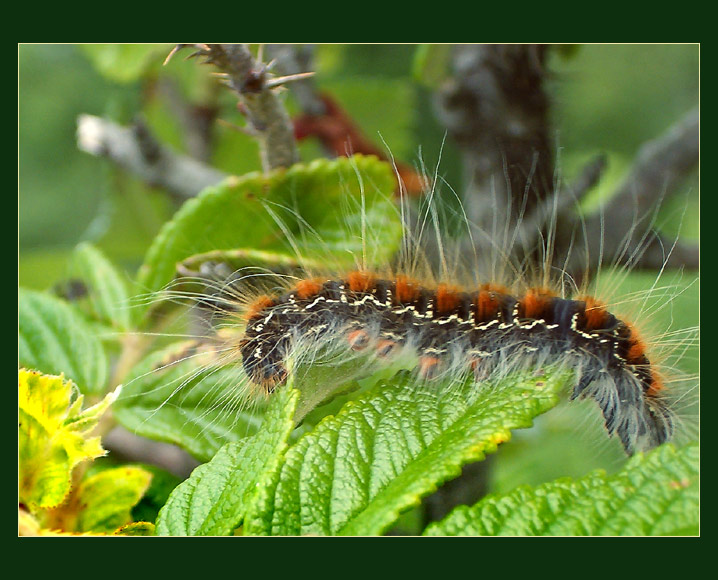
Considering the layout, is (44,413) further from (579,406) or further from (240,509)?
(579,406)

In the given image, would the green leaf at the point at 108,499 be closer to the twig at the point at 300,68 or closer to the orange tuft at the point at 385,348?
the orange tuft at the point at 385,348

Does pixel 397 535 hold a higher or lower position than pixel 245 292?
lower

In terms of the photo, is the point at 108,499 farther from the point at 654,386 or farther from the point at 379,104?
the point at 379,104

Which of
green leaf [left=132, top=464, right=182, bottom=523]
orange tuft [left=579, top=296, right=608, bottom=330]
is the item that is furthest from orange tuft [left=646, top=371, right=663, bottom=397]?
green leaf [left=132, top=464, right=182, bottom=523]

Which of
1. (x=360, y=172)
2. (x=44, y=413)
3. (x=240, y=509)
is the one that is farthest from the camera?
(x=360, y=172)

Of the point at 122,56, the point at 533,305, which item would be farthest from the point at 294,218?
the point at 122,56

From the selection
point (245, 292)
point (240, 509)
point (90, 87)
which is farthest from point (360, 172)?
point (90, 87)

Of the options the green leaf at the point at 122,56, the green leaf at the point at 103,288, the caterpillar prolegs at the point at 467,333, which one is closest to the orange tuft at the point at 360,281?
the caterpillar prolegs at the point at 467,333
